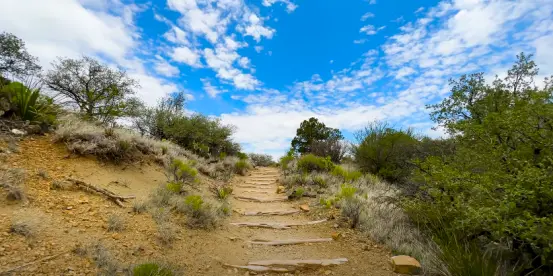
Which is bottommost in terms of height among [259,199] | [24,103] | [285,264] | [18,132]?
[285,264]

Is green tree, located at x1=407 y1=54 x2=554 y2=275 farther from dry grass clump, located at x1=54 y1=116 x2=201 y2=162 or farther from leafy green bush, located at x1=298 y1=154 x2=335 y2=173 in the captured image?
dry grass clump, located at x1=54 y1=116 x2=201 y2=162

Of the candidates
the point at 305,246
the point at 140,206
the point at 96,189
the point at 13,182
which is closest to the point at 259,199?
the point at 305,246

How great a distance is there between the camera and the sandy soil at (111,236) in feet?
8.95

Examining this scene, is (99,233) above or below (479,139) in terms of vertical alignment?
below

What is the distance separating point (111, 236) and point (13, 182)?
5.33 ft

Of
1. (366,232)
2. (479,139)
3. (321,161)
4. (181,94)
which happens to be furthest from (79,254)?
(181,94)

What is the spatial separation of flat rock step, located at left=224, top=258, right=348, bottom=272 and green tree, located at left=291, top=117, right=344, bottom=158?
66.9 ft

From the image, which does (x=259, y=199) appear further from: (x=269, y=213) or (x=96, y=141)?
(x=96, y=141)

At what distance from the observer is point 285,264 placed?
12.4 ft

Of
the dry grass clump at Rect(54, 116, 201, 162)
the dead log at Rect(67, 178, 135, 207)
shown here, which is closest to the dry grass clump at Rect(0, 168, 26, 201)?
the dead log at Rect(67, 178, 135, 207)

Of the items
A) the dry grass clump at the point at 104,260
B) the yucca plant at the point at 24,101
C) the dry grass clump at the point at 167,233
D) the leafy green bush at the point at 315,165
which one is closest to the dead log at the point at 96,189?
the dry grass clump at the point at 167,233

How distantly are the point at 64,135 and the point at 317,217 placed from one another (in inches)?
228

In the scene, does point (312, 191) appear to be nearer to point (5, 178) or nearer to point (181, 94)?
point (5, 178)

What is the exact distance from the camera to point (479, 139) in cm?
382
